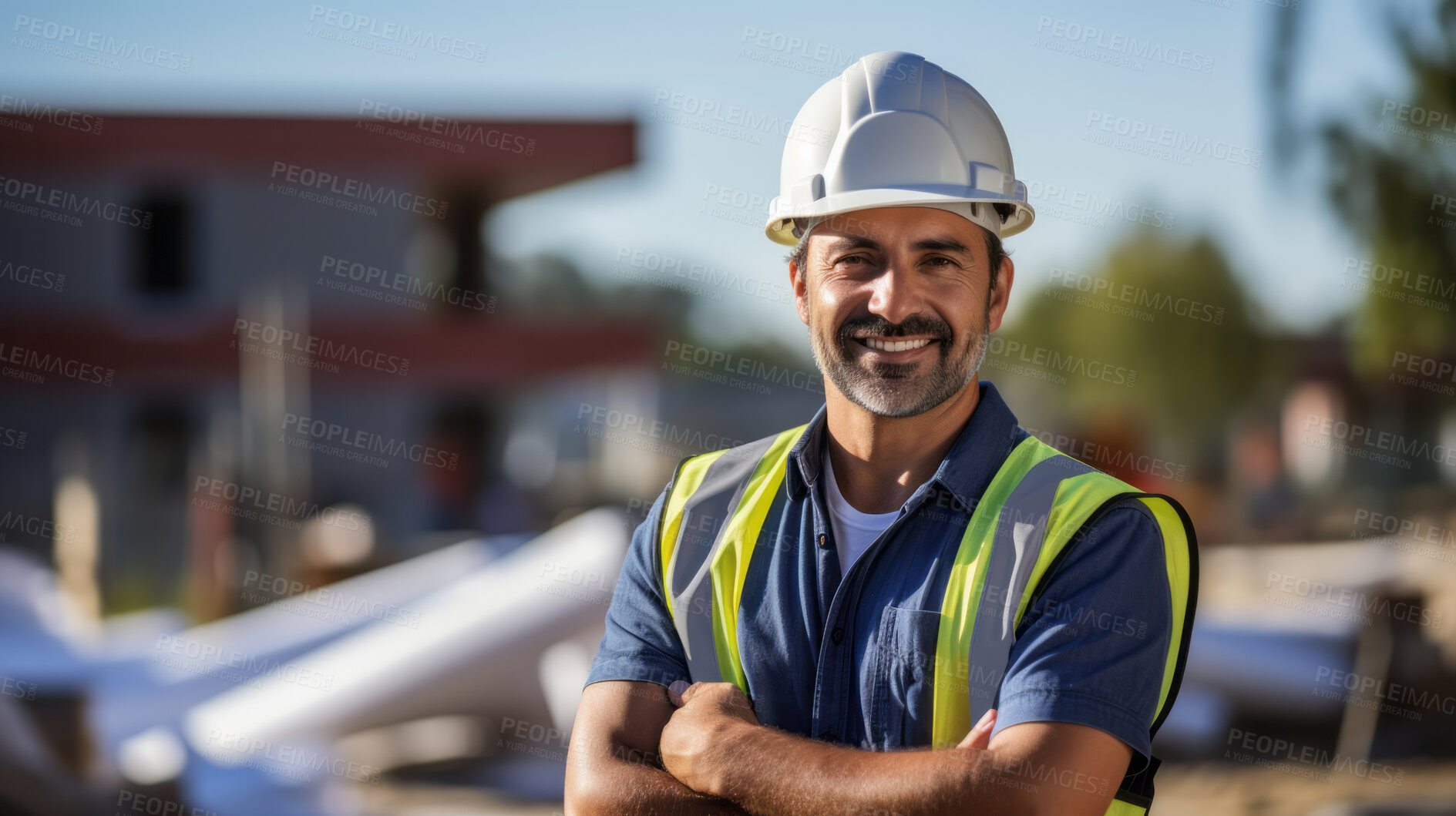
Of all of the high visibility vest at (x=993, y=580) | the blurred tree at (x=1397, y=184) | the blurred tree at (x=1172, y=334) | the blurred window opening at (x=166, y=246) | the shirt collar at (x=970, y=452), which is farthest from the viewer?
the blurred tree at (x=1172, y=334)

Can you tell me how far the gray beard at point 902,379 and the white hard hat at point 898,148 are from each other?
11.1 inches

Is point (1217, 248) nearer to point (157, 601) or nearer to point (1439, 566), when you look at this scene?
point (1439, 566)

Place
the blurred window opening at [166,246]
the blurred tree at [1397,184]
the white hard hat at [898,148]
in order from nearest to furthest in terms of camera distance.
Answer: the white hard hat at [898,148], the blurred tree at [1397,184], the blurred window opening at [166,246]

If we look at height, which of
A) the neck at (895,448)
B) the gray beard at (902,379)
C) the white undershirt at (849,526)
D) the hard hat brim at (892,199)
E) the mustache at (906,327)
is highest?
the hard hat brim at (892,199)

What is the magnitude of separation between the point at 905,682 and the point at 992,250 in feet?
3.00

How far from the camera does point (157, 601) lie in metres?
14.3

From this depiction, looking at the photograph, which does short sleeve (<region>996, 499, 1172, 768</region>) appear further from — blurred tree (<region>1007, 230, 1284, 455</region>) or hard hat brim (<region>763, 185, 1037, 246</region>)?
blurred tree (<region>1007, 230, 1284, 455</region>)

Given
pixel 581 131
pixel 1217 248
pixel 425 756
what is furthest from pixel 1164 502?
pixel 1217 248

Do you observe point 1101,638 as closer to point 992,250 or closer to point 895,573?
point 895,573

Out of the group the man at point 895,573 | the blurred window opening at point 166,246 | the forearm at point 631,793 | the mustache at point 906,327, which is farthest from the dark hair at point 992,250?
the blurred window opening at point 166,246

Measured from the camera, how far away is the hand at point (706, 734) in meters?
2.13

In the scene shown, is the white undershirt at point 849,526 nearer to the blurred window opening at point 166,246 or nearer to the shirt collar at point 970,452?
the shirt collar at point 970,452

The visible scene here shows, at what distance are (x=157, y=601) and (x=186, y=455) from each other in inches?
222

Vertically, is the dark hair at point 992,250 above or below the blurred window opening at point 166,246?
above
